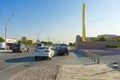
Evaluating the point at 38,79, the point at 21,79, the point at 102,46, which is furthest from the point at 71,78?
the point at 102,46

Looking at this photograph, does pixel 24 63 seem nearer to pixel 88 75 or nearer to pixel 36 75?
pixel 36 75

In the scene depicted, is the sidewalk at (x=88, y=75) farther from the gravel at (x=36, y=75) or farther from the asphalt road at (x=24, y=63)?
the asphalt road at (x=24, y=63)

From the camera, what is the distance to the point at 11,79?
11.6 m

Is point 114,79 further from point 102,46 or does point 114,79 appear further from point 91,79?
point 102,46

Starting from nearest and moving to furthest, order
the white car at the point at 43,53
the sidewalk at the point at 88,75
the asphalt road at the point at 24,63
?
the sidewalk at the point at 88,75
the asphalt road at the point at 24,63
the white car at the point at 43,53

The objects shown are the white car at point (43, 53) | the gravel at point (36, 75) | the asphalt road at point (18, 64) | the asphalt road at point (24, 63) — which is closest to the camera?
the gravel at point (36, 75)

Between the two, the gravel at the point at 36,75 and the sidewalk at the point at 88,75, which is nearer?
the sidewalk at the point at 88,75

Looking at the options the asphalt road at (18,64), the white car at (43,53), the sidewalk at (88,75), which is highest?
the white car at (43,53)

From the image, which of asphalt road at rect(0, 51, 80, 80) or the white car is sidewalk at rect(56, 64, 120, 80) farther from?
the white car

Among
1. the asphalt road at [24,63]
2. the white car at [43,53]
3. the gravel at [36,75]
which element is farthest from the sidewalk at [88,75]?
the white car at [43,53]

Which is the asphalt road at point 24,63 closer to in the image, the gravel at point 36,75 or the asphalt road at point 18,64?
the asphalt road at point 18,64

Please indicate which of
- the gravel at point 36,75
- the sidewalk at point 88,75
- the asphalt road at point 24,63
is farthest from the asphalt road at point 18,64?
the sidewalk at point 88,75

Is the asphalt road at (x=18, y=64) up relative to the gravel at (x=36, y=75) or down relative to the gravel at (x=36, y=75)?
up

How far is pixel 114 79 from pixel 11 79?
4.89m
